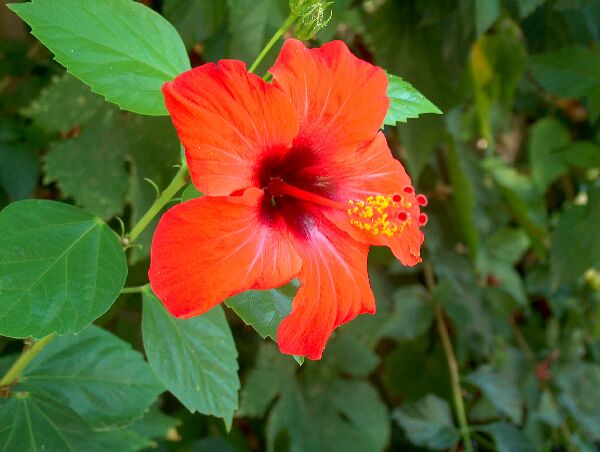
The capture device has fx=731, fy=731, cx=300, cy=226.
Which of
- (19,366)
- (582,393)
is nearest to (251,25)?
(19,366)

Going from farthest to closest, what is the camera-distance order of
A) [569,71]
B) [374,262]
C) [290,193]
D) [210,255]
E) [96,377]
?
[374,262] → [569,71] → [96,377] → [290,193] → [210,255]

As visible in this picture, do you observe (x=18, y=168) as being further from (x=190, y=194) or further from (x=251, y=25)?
(x=190, y=194)

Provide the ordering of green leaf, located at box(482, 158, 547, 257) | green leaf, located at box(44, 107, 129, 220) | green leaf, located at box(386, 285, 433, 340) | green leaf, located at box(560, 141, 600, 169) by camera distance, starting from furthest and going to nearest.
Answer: green leaf, located at box(482, 158, 547, 257) < green leaf, located at box(386, 285, 433, 340) < green leaf, located at box(560, 141, 600, 169) < green leaf, located at box(44, 107, 129, 220)

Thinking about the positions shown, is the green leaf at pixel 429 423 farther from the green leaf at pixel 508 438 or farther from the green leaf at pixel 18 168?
the green leaf at pixel 18 168

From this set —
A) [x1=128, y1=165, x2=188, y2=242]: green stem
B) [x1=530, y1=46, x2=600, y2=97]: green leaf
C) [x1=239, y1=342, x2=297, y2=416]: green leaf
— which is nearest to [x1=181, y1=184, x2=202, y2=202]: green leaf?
[x1=128, y1=165, x2=188, y2=242]: green stem

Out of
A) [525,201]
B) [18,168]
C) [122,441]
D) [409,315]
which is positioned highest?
[18,168]

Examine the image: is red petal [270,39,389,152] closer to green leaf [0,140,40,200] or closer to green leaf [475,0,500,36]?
green leaf [475,0,500,36]

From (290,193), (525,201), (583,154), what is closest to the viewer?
(290,193)
